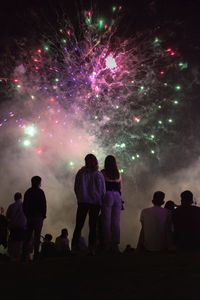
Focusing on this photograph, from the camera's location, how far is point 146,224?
725 cm

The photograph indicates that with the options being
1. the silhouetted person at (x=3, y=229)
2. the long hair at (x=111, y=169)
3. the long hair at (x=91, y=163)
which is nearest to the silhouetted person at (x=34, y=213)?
the long hair at (x=91, y=163)

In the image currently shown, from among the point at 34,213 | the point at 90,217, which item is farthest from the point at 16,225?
the point at 90,217

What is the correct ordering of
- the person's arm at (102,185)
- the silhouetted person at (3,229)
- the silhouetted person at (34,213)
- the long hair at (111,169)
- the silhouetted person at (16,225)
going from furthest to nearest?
the silhouetted person at (3,229) < the silhouetted person at (16,225) < the silhouetted person at (34,213) < the long hair at (111,169) < the person's arm at (102,185)

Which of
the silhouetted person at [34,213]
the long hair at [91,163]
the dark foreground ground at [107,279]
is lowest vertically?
the dark foreground ground at [107,279]

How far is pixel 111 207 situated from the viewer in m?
7.61

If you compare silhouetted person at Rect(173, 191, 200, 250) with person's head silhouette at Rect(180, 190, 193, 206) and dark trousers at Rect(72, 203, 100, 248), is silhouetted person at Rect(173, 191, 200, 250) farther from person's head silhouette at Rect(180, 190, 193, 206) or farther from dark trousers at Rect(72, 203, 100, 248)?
dark trousers at Rect(72, 203, 100, 248)

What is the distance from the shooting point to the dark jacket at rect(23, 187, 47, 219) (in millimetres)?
7922

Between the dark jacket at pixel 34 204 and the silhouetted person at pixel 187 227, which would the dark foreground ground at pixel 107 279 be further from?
the dark jacket at pixel 34 204

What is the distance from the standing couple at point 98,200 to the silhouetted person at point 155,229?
0.58 m

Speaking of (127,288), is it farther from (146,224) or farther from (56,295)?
(146,224)

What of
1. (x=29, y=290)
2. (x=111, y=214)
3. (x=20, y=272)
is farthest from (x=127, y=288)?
(x=111, y=214)

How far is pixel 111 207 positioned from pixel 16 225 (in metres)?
2.92

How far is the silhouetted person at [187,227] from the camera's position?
6.84 meters

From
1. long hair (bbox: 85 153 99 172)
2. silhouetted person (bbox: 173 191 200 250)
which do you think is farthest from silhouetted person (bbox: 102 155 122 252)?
silhouetted person (bbox: 173 191 200 250)
